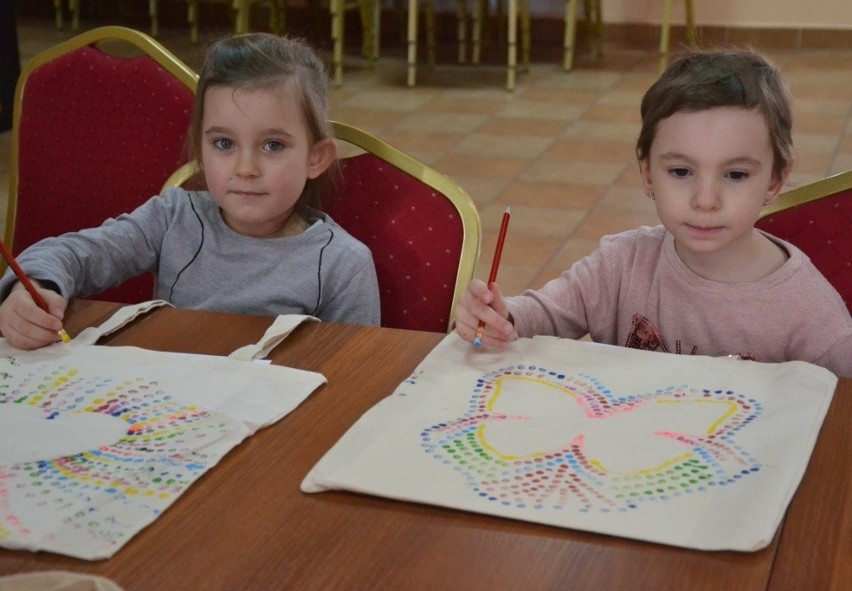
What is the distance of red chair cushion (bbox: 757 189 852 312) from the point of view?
157 cm

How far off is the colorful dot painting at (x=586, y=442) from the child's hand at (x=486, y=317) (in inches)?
2.5

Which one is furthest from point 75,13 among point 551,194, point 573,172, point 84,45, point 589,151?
point 84,45

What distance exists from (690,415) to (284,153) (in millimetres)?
758

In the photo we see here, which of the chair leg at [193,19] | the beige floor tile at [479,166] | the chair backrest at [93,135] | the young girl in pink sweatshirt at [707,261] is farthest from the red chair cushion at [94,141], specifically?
the chair leg at [193,19]

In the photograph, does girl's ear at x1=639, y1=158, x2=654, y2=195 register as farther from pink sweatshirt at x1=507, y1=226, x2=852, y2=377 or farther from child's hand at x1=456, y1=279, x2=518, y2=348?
child's hand at x1=456, y1=279, x2=518, y2=348

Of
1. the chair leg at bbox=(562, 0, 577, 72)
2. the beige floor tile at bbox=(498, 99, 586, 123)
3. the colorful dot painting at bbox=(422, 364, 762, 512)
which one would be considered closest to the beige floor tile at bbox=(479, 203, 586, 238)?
the beige floor tile at bbox=(498, 99, 586, 123)

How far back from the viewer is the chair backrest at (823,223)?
61.9 inches

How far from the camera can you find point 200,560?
2.99ft

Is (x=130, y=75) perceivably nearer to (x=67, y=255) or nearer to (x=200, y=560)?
(x=67, y=255)

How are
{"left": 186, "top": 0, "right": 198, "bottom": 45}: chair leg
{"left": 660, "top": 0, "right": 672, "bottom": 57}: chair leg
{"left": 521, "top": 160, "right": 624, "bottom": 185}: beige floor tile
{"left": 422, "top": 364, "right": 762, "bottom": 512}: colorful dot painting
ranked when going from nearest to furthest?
1. {"left": 422, "top": 364, "right": 762, "bottom": 512}: colorful dot painting
2. {"left": 521, "top": 160, "right": 624, "bottom": 185}: beige floor tile
3. {"left": 660, "top": 0, "right": 672, "bottom": 57}: chair leg
4. {"left": 186, "top": 0, "right": 198, "bottom": 45}: chair leg

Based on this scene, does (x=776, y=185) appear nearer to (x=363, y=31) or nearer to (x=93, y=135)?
(x=93, y=135)

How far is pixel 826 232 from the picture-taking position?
62.2 inches

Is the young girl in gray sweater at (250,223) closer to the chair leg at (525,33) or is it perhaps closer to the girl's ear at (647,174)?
the girl's ear at (647,174)

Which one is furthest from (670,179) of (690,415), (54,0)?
(54,0)
